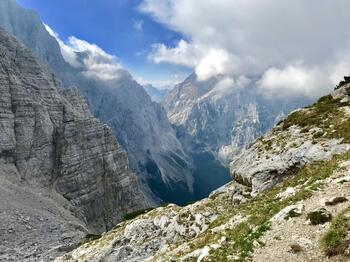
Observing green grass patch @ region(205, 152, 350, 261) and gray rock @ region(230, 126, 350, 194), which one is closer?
green grass patch @ region(205, 152, 350, 261)

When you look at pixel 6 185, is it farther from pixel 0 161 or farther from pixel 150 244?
pixel 150 244

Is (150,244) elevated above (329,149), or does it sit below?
below

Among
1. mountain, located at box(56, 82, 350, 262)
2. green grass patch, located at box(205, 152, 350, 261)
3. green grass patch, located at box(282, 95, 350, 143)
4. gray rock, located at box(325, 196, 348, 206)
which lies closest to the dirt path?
mountain, located at box(56, 82, 350, 262)

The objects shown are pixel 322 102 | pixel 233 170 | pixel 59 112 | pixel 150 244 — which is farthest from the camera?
pixel 59 112

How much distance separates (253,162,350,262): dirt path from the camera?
19031 millimetres

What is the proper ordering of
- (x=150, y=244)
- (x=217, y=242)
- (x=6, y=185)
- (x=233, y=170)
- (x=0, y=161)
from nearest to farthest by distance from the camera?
(x=217, y=242) < (x=150, y=244) < (x=233, y=170) < (x=6, y=185) < (x=0, y=161)

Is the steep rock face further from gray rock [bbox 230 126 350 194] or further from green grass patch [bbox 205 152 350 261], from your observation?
green grass patch [bbox 205 152 350 261]

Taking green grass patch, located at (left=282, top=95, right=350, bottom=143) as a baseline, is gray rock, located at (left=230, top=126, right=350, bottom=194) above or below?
below

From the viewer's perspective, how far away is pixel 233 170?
43.6 metres

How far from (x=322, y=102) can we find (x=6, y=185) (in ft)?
315

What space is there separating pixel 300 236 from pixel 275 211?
4.23m

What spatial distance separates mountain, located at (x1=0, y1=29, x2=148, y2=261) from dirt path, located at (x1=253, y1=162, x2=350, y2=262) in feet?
301

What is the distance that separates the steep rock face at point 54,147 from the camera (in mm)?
153375

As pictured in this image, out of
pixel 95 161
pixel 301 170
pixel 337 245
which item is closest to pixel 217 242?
pixel 337 245
